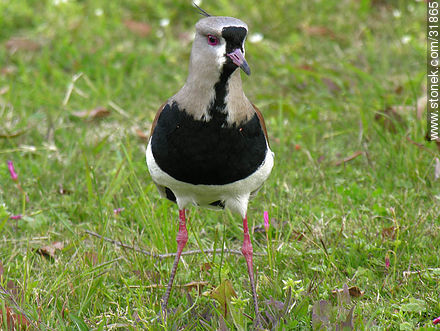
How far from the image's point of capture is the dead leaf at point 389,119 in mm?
4762

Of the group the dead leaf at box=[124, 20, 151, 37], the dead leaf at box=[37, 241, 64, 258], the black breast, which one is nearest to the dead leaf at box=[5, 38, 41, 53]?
the dead leaf at box=[124, 20, 151, 37]

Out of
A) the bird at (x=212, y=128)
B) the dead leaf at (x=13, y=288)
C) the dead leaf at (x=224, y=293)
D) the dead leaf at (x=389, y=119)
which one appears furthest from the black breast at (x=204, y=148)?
the dead leaf at (x=389, y=119)

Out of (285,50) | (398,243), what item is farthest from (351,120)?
(398,243)

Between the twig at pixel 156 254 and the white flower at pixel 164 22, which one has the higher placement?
the twig at pixel 156 254

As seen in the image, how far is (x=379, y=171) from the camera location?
4488mm

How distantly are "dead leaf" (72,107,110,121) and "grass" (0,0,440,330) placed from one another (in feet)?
0.19

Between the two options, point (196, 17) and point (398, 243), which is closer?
point (398, 243)

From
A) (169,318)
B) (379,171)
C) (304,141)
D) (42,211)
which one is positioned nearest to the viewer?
(169,318)

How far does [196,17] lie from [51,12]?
141 centimetres

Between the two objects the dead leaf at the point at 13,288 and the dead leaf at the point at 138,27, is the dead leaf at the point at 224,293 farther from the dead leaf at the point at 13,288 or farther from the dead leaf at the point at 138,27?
the dead leaf at the point at 138,27

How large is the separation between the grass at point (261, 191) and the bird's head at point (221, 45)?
0.98 meters

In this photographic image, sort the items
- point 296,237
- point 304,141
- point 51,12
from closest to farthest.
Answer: point 296,237 < point 304,141 < point 51,12

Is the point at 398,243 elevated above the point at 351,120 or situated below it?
above

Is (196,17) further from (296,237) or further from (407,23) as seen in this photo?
(296,237)
